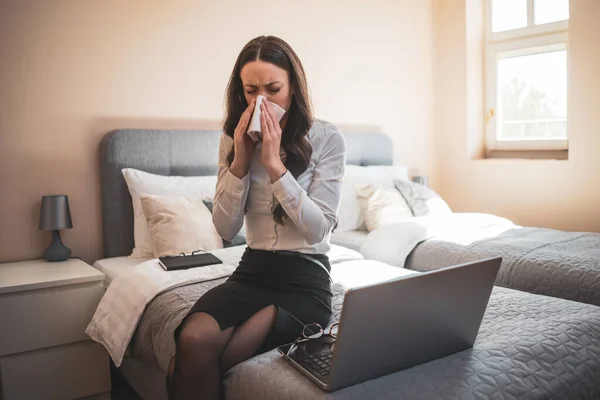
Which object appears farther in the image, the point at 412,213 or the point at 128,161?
the point at 412,213

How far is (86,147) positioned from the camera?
8.77 ft

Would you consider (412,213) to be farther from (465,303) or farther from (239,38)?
(465,303)

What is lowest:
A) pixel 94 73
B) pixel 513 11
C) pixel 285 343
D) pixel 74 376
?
pixel 74 376

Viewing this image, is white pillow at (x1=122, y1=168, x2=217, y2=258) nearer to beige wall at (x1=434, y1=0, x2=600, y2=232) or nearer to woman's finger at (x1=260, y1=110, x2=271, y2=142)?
woman's finger at (x1=260, y1=110, x2=271, y2=142)

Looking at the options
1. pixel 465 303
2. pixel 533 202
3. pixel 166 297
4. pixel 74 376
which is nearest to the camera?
pixel 465 303

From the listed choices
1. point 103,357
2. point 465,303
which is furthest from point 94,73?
point 465,303

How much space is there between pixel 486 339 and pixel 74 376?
160 cm

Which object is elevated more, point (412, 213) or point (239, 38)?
point (239, 38)

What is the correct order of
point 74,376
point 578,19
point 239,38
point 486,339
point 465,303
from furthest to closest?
point 578,19, point 239,38, point 74,376, point 486,339, point 465,303

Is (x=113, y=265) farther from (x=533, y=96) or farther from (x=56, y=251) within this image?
(x=533, y=96)

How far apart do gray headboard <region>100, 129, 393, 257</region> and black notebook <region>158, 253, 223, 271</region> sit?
1.80 feet

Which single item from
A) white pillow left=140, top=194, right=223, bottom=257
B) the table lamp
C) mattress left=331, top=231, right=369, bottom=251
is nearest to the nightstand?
the table lamp

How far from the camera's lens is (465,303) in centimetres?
128

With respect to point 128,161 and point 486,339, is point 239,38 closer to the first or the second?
point 128,161
